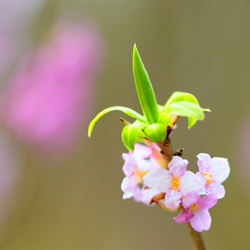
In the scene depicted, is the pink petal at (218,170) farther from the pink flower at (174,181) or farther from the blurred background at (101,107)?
the blurred background at (101,107)

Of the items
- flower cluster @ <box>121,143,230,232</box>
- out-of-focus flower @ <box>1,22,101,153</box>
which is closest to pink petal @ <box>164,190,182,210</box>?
flower cluster @ <box>121,143,230,232</box>

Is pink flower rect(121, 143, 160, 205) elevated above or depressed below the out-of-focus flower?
below

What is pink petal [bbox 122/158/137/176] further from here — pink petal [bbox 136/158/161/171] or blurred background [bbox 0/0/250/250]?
blurred background [bbox 0/0/250/250]

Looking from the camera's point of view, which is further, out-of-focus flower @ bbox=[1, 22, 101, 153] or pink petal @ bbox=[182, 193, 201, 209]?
out-of-focus flower @ bbox=[1, 22, 101, 153]

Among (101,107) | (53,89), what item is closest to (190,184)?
(53,89)

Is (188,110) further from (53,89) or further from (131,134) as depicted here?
(53,89)

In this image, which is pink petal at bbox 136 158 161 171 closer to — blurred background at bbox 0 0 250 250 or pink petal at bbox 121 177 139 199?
pink petal at bbox 121 177 139 199

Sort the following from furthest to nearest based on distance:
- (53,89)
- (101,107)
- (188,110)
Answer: (101,107), (53,89), (188,110)
